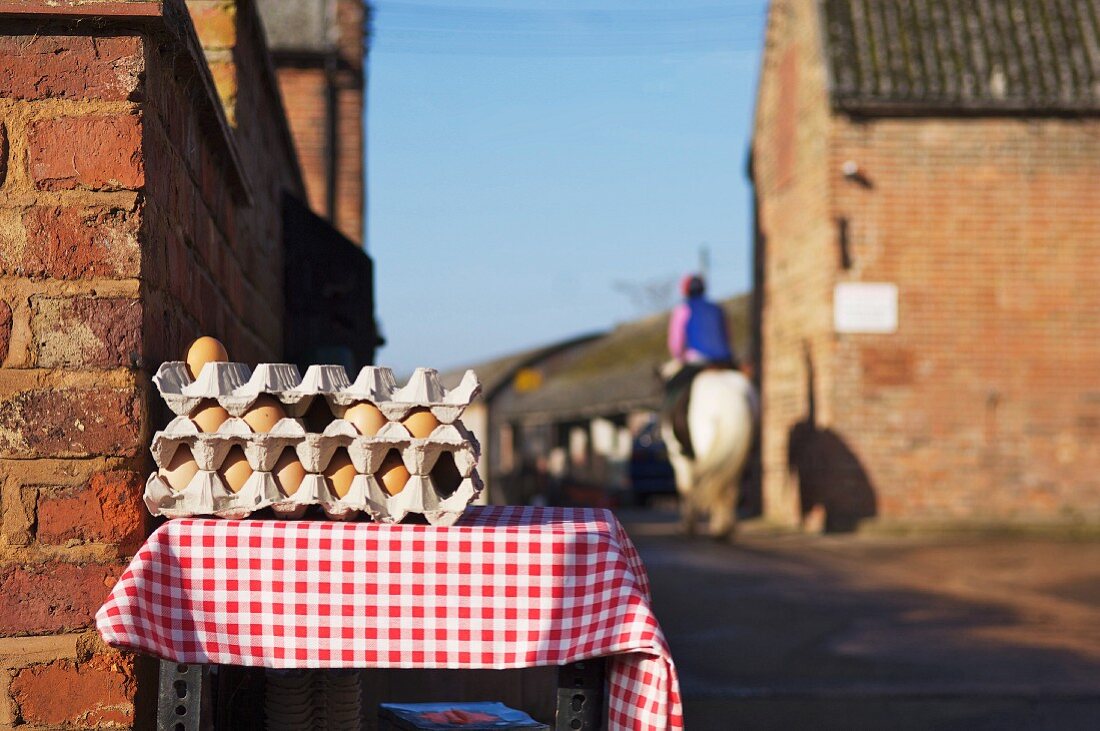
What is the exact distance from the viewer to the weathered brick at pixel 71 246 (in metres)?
3.30

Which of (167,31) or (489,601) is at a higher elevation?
(167,31)

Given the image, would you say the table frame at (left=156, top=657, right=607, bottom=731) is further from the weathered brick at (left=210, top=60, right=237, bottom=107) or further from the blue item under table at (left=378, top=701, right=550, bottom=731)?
the weathered brick at (left=210, top=60, right=237, bottom=107)

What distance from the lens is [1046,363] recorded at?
14.7 metres

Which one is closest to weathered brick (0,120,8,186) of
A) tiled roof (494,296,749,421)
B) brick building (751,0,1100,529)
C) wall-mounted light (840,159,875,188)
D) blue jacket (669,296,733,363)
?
blue jacket (669,296,733,363)

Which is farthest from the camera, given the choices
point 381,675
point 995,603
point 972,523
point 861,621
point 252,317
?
point 972,523

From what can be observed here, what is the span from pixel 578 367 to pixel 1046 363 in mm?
28584

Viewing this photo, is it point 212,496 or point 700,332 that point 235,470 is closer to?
point 212,496

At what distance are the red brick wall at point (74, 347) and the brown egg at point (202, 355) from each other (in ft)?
0.31

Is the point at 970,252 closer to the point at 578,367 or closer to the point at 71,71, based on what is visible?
the point at 71,71

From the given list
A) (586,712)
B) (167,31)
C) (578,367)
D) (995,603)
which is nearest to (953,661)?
(995,603)

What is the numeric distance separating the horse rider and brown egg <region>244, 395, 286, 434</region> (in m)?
9.91

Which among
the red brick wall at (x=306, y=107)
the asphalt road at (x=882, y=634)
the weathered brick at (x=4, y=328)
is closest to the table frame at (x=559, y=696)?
the weathered brick at (x=4, y=328)

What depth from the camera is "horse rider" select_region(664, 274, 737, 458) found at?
512 inches

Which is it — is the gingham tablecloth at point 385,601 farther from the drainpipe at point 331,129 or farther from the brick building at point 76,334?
the drainpipe at point 331,129
